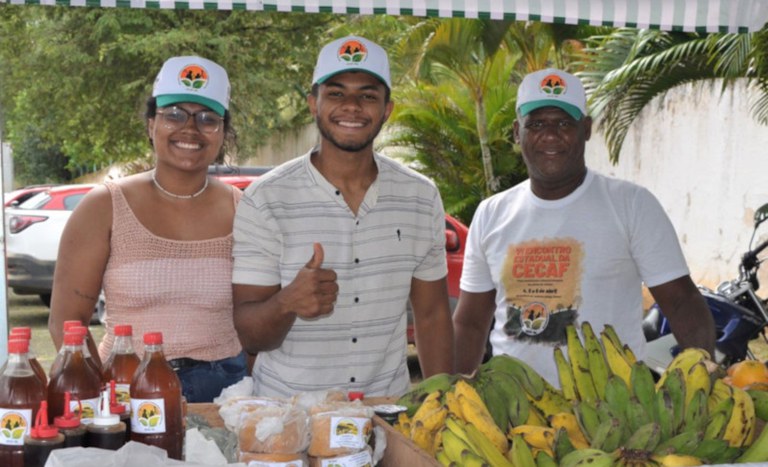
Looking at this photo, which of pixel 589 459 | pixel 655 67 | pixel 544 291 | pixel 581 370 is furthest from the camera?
pixel 655 67

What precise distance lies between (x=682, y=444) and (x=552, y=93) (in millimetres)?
1789

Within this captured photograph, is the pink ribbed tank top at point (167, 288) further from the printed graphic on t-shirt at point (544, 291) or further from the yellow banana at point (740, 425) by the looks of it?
the yellow banana at point (740, 425)

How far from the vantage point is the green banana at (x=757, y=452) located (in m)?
2.44

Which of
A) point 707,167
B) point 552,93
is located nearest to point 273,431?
point 552,93

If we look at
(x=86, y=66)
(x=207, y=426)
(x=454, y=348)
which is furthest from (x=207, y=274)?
(x=86, y=66)

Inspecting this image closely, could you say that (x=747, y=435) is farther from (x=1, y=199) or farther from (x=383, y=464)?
(x=1, y=199)

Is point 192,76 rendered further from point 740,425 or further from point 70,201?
point 70,201

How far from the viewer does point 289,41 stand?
20.0m

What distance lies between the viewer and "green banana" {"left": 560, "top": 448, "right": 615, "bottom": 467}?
2.17 meters

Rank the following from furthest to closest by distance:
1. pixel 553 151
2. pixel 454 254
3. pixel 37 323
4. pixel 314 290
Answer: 1. pixel 37 323
2. pixel 454 254
3. pixel 553 151
4. pixel 314 290

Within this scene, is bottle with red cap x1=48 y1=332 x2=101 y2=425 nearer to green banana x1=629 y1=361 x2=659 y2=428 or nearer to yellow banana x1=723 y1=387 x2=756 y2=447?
green banana x1=629 y1=361 x2=659 y2=428

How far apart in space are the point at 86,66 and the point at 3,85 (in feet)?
→ 9.26

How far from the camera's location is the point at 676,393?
253 centimetres

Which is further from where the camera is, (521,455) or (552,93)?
(552,93)
